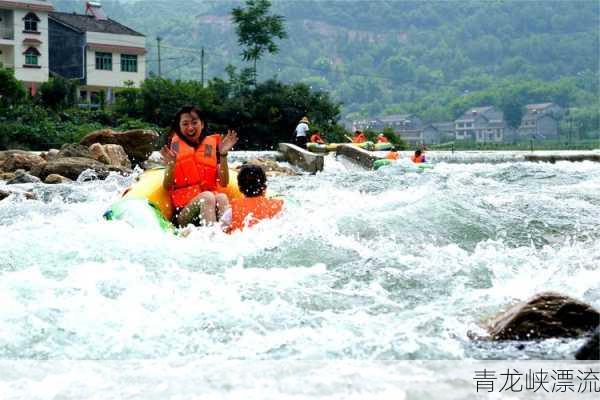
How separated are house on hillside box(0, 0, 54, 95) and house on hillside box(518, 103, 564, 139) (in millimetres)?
31943

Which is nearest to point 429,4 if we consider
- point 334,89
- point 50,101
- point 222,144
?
point 334,89

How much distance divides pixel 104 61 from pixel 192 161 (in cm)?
3449

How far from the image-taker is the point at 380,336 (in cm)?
399

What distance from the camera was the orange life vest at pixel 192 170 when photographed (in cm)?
681

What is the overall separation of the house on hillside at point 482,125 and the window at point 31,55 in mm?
29086

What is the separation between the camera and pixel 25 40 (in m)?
37.3

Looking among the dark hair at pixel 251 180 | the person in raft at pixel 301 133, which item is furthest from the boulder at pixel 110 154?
the dark hair at pixel 251 180

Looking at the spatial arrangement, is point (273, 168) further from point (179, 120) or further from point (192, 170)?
point (192, 170)

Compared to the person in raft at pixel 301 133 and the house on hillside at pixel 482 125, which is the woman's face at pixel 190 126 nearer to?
the person in raft at pixel 301 133

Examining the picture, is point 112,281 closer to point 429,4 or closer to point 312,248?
point 312,248

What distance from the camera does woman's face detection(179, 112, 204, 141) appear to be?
6898 millimetres

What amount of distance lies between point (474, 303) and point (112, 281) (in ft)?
6.56

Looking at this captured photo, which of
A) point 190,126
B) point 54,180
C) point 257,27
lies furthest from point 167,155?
point 257,27

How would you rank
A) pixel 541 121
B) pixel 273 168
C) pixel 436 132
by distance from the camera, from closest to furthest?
pixel 273 168, pixel 541 121, pixel 436 132
